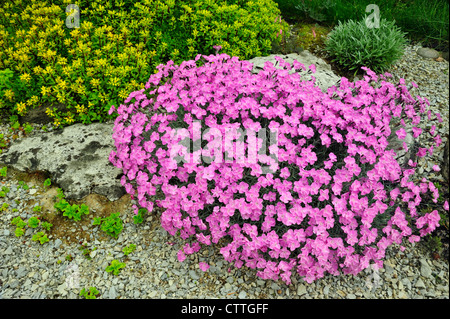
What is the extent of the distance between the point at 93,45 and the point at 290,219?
3491 mm

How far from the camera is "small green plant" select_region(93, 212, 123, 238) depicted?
332cm

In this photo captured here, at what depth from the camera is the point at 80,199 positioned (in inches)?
140

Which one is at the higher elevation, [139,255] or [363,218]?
[363,218]

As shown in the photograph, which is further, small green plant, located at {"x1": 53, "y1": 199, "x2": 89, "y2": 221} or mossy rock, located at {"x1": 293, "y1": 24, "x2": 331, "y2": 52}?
mossy rock, located at {"x1": 293, "y1": 24, "x2": 331, "y2": 52}

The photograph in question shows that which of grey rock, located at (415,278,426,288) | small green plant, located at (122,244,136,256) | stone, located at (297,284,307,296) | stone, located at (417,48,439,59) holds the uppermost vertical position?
stone, located at (417,48,439,59)

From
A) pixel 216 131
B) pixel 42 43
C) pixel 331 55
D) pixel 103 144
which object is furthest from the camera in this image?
pixel 331 55

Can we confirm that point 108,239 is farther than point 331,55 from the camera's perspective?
No

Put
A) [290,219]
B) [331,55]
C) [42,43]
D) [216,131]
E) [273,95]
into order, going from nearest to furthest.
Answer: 1. [290,219]
2. [216,131]
3. [273,95]
4. [42,43]
5. [331,55]

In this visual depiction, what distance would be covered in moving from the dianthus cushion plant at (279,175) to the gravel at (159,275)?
24cm

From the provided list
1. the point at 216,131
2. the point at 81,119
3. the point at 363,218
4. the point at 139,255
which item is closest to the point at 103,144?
the point at 81,119

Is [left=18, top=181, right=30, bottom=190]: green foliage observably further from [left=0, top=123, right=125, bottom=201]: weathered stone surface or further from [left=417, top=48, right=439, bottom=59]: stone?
[left=417, top=48, right=439, bottom=59]: stone

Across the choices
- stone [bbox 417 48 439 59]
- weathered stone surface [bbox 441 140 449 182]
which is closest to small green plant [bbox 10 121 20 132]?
weathered stone surface [bbox 441 140 449 182]

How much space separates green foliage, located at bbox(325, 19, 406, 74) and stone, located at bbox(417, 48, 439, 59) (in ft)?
2.36

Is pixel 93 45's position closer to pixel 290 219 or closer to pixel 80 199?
pixel 80 199
